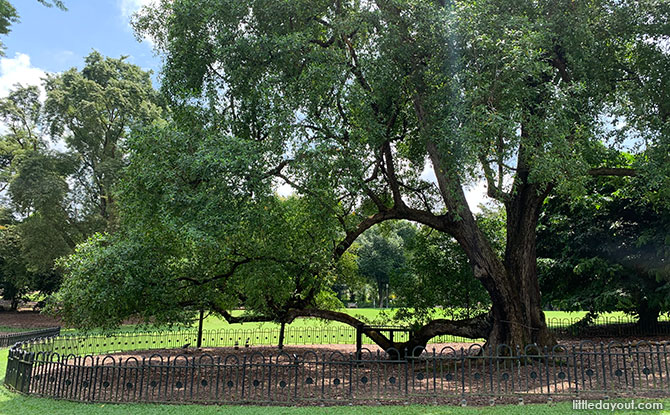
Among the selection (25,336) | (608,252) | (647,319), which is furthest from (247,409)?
(647,319)

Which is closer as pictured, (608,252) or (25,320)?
(608,252)

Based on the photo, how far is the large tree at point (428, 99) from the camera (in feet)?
27.4

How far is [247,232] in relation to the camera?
31.5 ft

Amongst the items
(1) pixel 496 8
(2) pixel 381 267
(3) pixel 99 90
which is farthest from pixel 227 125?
(2) pixel 381 267

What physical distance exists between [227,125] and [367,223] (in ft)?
14.4

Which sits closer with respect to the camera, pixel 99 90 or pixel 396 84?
pixel 396 84

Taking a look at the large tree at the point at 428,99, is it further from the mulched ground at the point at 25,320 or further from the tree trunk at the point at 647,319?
the mulched ground at the point at 25,320

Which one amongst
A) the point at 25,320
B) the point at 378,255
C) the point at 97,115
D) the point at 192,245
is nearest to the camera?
the point at 192,245

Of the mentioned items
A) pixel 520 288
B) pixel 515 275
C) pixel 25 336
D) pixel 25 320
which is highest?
pixel 515 275

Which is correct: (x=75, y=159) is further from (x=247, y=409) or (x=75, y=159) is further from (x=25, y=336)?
(x=247, y=409)

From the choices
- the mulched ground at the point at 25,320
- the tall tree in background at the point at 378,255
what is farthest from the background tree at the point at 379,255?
the mulched ground at the point at 25,320

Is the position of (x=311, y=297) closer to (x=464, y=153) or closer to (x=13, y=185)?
(x=464, y=153)

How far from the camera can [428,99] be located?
9.52 m

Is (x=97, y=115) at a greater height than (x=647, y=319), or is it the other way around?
(x=97, y=115)
